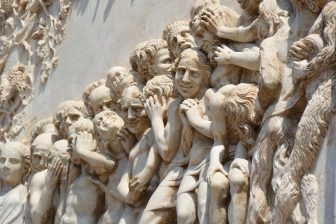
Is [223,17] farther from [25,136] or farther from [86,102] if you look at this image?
[25,136]

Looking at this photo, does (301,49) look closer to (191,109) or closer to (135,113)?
(191,109)

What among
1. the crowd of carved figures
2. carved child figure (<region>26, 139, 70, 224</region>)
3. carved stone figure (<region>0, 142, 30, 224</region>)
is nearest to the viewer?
the crowd of carved figures

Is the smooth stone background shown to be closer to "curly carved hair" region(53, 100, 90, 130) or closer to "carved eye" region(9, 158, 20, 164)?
"curly carved hair" region(53, 100, 90, 130)

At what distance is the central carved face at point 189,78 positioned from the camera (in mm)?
7805

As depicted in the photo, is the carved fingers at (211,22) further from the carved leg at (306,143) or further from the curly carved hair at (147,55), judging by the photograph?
the carved leg at (306,143)

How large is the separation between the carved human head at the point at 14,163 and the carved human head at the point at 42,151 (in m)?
0.41

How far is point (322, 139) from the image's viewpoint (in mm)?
6492

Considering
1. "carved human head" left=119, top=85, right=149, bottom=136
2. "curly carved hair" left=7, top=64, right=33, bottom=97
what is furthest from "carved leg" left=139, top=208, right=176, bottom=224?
"curly carved hair" left=7, top=64, right=33, bottom=97

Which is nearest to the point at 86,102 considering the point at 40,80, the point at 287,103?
the point at 40,80

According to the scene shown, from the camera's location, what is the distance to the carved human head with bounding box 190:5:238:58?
25.8 ft

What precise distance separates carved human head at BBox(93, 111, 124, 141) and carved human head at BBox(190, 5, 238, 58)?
97cm

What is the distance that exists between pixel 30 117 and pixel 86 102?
4.83 ft

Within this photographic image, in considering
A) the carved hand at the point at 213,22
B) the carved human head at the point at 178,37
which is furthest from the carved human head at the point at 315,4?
the carved human head at the point at 178,37

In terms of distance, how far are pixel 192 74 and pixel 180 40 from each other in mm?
409
